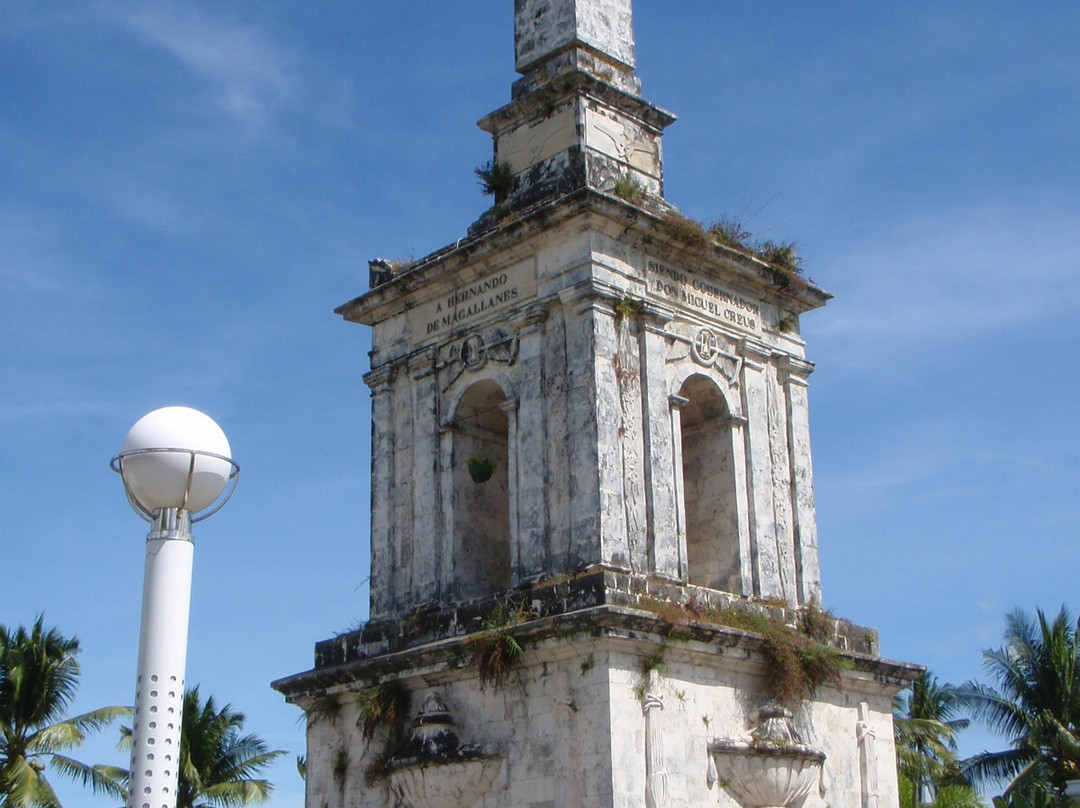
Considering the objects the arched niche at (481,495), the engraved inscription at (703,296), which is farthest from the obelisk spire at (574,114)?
the arched niche at (481,495)

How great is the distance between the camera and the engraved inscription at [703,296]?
16.4 metres

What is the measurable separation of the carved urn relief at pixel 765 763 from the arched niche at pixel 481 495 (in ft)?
10.8

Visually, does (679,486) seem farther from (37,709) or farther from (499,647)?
(37,709)

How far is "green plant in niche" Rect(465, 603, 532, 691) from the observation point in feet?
47.6

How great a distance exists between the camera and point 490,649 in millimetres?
14625

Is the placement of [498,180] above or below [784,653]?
above

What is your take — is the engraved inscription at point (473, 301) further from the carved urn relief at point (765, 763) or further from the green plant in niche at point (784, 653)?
the carved urn relief at point (765, 763)

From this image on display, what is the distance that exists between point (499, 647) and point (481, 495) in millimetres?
2736

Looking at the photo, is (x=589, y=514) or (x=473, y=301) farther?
(x=473, y=301)

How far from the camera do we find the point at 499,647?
14.5m

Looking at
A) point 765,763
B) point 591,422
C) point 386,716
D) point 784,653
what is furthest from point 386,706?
point 784,653

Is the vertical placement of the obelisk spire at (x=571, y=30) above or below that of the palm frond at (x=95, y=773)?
above

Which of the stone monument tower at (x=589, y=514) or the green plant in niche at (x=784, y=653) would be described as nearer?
the stone monument tower at (x=589, y=514)

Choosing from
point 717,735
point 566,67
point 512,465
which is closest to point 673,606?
point 717,735
